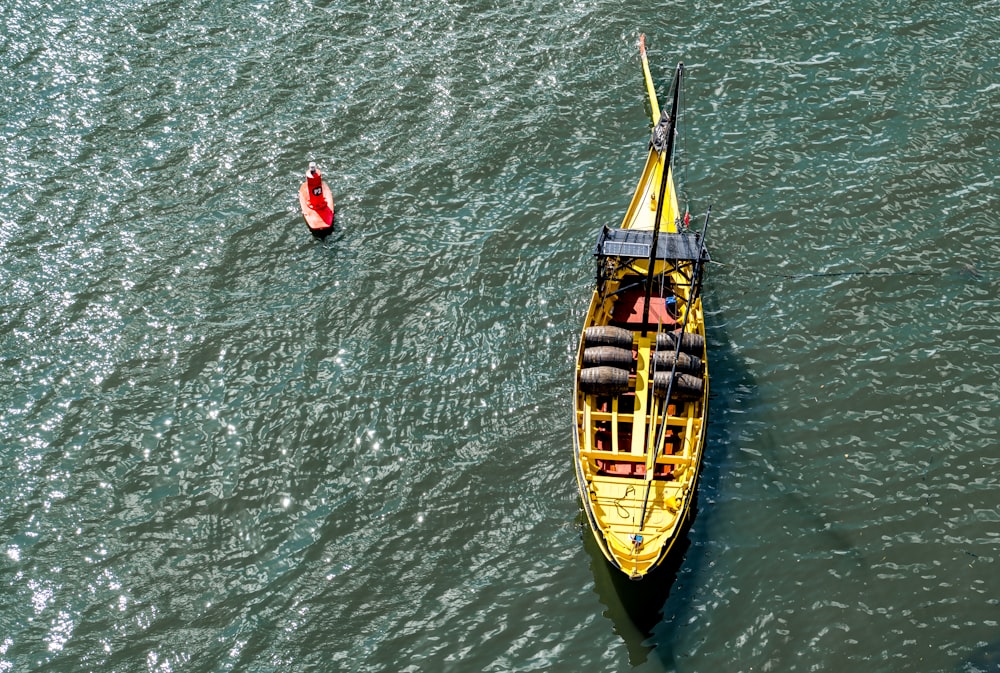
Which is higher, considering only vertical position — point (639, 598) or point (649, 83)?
point (649, 83)

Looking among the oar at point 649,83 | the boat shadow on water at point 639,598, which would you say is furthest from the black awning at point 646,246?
the oar at point 649,83

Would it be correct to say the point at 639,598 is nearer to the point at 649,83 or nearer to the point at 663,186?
the point at 663,186

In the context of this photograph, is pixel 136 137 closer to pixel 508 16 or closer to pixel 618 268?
pixel 508 16

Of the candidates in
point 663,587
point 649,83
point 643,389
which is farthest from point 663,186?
point 649,83

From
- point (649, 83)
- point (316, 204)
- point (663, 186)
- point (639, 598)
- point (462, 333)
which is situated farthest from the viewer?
point (649, 83)

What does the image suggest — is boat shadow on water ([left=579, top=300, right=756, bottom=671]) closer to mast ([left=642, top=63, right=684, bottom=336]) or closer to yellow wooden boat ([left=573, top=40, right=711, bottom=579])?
yellow wooden boat ([left=573, top=40, right=711, bottom=579])

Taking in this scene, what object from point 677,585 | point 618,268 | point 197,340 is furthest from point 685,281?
point 197,340
